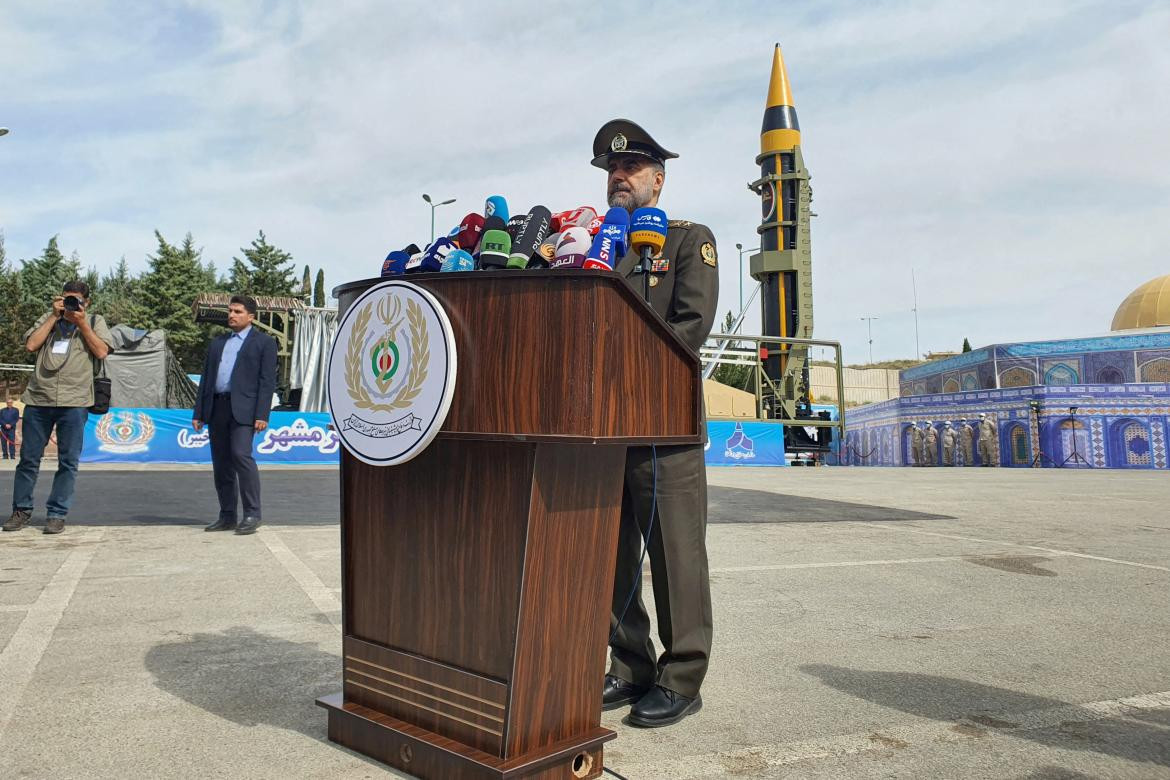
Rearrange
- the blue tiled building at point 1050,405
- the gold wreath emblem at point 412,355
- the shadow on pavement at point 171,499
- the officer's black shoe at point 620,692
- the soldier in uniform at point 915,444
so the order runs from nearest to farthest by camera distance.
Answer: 1. the gold wreath emblem at point 412,355
2. the officer's black shoe at point 620,692
3. the shadow on pavement at point 171,499
4. the blue tiled building at point 1050,405
5. the soldier in uniform at point 915,444

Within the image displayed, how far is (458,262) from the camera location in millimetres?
1942

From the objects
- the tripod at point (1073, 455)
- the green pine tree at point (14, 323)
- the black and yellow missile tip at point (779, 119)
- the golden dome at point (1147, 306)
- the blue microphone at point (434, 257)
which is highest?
the black and yellow missile tip at point (779, 119)

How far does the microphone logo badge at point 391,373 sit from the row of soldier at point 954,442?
39.0 meters

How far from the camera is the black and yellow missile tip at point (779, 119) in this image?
33.1 metres

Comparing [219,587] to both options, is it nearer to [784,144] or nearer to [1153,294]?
[784,144]

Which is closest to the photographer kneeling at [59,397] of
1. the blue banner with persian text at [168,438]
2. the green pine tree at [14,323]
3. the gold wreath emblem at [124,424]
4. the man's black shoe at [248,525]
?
the man's black shoe at [248,525]

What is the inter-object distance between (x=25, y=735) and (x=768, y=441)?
2350 cm

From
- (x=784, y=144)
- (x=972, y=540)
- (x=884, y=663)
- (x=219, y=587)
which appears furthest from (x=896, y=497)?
(x=784, y=144)

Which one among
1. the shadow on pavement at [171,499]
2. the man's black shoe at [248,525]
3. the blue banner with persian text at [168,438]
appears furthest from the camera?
the blue banner with persian text at [168,438]

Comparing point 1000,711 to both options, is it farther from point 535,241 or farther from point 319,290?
point 319,290

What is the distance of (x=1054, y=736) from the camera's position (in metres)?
2.09

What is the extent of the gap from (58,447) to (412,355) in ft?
16.4

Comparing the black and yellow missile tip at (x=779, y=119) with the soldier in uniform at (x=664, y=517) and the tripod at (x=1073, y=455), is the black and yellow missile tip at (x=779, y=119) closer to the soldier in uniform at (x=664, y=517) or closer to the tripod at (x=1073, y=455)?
the tripod at (x=1073, y=455)

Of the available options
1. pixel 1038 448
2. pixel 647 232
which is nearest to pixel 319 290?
pixel 1038 448
